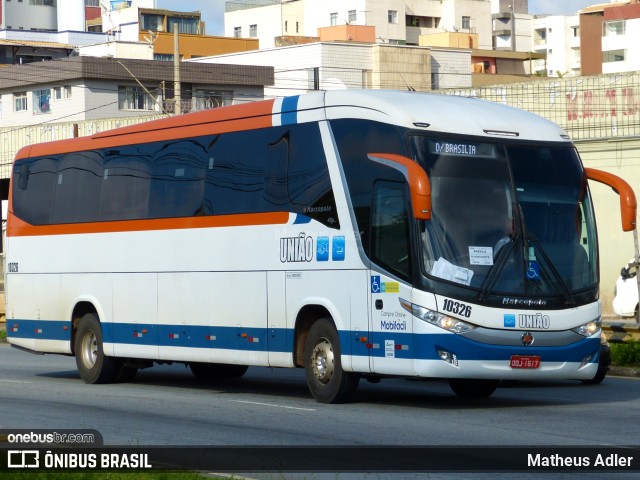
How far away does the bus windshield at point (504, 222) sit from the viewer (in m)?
14.9

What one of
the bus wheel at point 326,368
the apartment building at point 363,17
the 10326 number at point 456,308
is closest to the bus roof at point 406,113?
the 10326 number at point 456,308

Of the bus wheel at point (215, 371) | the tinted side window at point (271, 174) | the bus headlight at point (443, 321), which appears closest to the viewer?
the bus headlight at point (443, 321)

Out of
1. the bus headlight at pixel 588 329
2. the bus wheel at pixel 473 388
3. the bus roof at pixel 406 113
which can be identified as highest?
the bus roof at pixel 406 113

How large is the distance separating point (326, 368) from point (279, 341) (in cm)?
104

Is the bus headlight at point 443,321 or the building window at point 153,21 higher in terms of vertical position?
the building window at point 153,21

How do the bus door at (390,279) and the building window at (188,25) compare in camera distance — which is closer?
the bus door at (390,279)

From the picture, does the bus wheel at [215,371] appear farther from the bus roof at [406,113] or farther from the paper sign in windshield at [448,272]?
the paper sign in windshield at [448,272]

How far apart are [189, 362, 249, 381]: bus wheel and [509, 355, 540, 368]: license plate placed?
709 centimetres

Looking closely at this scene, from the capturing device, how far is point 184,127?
19109 mm

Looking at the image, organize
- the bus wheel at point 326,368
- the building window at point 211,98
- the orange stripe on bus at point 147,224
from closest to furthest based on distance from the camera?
1. the bus wheel at point 326,368
2. the orange stripe on bus at point 147,224
3. the building window at point 211,98

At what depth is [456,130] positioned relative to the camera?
15.4 meters

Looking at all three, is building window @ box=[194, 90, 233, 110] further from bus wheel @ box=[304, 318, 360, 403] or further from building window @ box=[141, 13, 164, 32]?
bus wheel @ box=[304, 318, 360, 403]

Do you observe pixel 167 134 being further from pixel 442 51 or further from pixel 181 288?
pixel 442 51

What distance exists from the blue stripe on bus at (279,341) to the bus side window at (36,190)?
1.77 meters
